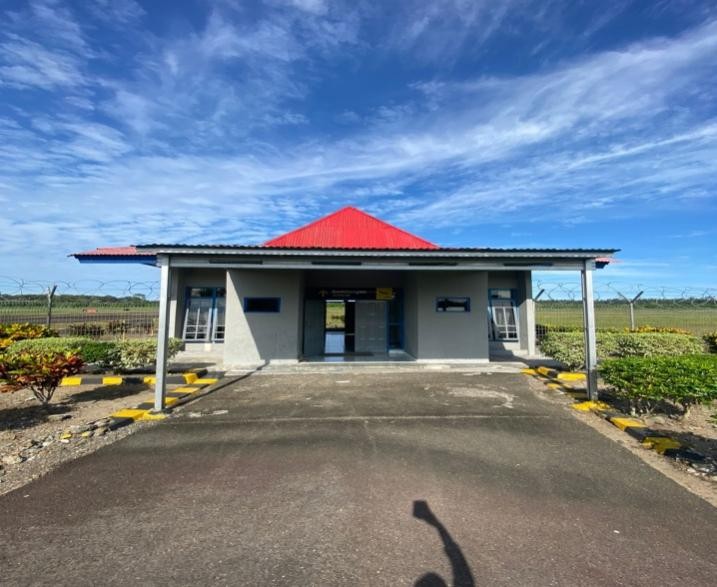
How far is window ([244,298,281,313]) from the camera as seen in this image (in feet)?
41.1

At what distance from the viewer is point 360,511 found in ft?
11.5

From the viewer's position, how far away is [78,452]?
5.16 metres

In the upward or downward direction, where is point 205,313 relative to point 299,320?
upward

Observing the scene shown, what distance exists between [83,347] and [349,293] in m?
7.90

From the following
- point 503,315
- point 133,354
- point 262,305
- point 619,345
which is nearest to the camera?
point 133,354


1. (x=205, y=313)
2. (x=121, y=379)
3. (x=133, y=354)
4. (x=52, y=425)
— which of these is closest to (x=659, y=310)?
(x=205, y=313)

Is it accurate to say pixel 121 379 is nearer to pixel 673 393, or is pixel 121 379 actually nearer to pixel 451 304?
pixel 451 304

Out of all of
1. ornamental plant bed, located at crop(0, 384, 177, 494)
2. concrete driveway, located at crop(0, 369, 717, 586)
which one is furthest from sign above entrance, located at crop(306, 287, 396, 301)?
concrete driveway, located at crop(0, 369, 717, 586)

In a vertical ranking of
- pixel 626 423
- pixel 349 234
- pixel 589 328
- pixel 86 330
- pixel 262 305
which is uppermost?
pixel 349 234

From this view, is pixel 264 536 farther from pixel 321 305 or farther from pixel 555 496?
pixel 321 305

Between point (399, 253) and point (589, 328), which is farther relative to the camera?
point (399, 253)

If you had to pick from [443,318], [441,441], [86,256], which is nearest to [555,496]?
[441,441]

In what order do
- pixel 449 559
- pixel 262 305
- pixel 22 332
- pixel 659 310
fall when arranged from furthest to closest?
1. pixel 659 310
2. pixel 262 305
3. pixel 22 332
4. pixel 449 559

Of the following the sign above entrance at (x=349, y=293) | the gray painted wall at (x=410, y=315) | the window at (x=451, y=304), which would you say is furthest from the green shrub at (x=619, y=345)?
the sign above entrance at (x=349, y=293)
